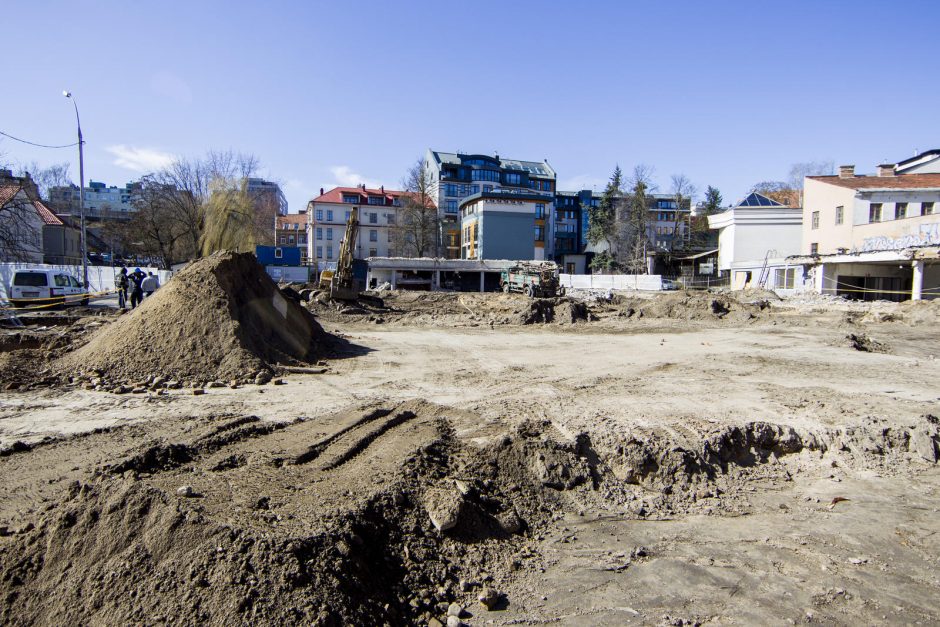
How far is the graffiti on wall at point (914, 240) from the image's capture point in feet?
88.2

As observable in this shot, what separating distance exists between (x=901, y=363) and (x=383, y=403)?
12.6m

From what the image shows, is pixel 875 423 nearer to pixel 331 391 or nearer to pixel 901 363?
pixel 901 363

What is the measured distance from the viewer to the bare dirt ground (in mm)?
3424

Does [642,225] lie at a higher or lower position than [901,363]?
higher

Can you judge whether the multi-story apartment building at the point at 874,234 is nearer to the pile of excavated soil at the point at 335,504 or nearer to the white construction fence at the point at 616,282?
the white construction fence at the point at 616,282

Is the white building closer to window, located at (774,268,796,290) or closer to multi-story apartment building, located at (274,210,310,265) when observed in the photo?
window, located at (774,268,796,290)

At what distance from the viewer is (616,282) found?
140 ft

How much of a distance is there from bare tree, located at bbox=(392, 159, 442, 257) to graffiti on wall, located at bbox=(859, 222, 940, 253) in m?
43.2

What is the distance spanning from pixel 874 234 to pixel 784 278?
19.3 ft

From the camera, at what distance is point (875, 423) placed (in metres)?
7.43

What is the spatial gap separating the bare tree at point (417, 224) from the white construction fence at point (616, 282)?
21.2 m

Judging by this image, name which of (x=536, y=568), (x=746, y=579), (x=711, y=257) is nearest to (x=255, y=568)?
(x=536, y=568)

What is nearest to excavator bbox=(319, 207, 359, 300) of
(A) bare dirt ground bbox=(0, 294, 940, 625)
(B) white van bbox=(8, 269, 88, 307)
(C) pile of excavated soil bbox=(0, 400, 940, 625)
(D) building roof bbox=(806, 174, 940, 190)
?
(B) white van bbox=(8, 269, 88, 307)

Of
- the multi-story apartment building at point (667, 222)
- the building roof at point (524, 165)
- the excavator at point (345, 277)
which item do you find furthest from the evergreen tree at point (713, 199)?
the excavator at point (345, 277)
